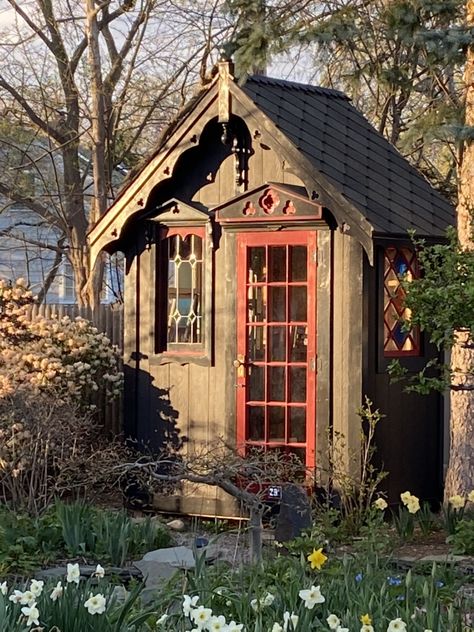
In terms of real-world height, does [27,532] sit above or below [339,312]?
below

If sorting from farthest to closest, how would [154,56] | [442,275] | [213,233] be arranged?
1. [154,56]
2. [213,233]
3. [442,275]

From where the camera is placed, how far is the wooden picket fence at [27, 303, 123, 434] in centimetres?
1387

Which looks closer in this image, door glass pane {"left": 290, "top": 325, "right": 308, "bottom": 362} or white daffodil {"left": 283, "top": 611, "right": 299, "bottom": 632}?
white daffodil {"left": 283, "top": 611, "right": 299, "bottom": 632}

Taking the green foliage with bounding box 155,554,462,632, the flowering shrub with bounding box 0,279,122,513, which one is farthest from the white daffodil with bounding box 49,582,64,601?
the flowering shrub with bounding box 0,279,122,513

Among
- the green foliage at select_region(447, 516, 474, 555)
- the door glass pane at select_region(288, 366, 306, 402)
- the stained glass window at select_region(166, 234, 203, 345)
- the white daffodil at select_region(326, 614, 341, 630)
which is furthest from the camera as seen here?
the stained glass window at select_region(166, 234, 203, 345)

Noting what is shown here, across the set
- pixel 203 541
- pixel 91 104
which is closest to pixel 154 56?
pixel 91 104

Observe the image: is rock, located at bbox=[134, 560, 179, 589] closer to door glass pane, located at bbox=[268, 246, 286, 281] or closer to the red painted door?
the red painted door

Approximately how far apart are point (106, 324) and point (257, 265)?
4068 mm

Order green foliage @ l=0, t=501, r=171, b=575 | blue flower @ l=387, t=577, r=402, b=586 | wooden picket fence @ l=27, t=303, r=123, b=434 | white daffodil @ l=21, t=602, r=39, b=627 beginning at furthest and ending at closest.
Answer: wooden picket fence @ l=27, t=303, r=123, b=434 < green foliage @ l=0, t=501, r=171, b=575 < blue flower @ l=387, t=577, r=402, b=586 < white daffodil @ l=21, t=602, r=39, b=627

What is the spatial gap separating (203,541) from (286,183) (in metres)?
3.50

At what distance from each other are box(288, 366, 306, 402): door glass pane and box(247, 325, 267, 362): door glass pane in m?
0.35

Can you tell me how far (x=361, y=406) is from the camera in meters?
10.2

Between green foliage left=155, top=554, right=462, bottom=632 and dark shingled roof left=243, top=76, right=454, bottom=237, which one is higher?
dark shingled roof left=243, top=76, right=454, bottom=237

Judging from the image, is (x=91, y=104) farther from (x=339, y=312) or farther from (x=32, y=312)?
(x=339, y=312)
